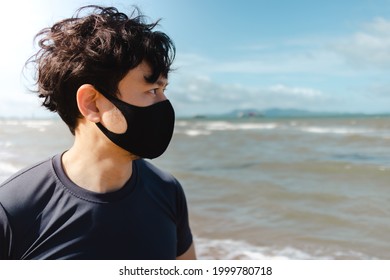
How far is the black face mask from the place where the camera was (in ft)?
5.46

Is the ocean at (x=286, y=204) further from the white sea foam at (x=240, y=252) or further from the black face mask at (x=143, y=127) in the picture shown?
the black face mask at (x=143, y=127)

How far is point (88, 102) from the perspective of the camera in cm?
163

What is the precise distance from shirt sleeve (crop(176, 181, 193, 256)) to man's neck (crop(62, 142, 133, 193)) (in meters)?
0.24

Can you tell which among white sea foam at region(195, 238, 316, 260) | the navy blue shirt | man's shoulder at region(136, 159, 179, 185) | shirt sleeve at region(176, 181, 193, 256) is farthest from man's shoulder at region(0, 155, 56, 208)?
white sea foam at region(195, 238, 316, 260)

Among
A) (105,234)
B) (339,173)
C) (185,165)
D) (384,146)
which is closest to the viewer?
(105,234)

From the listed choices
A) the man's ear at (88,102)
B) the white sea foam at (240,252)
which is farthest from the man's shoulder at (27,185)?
the white sea foam at (240,252)

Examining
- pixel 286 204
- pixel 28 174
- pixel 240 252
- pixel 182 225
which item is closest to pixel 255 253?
pixel 240 252

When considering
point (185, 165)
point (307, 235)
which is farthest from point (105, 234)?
point (185, 165)

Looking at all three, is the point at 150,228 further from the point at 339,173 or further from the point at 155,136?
the point at 339,173

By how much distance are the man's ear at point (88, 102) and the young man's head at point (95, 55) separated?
26 millimetres

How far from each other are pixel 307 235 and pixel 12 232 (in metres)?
4.45

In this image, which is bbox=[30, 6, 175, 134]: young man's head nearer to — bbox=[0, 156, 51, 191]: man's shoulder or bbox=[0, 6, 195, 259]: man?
bbox=[0, 6, 195, 259]: man

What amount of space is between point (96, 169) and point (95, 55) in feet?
1.37
